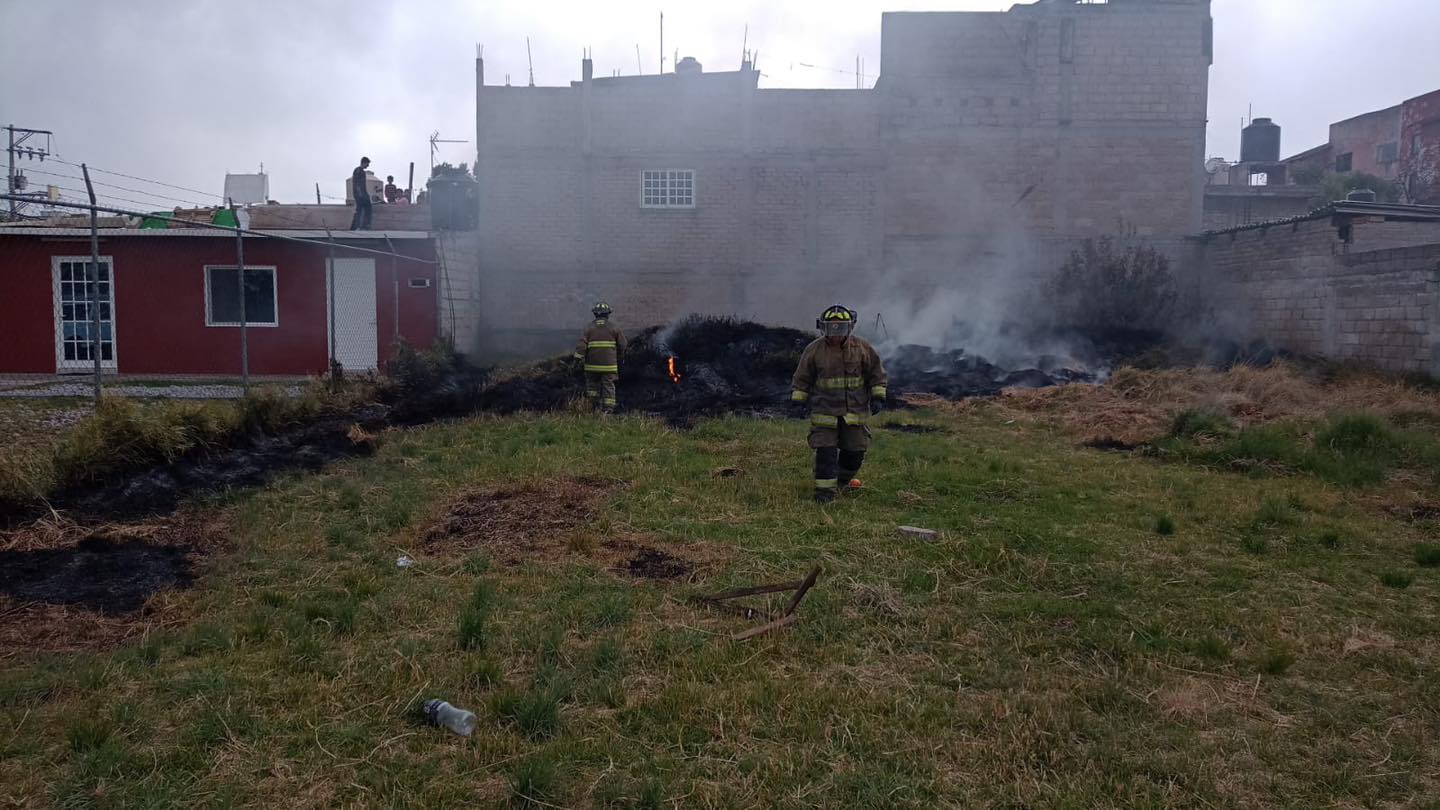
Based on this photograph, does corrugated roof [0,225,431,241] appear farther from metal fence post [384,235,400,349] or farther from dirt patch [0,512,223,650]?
dirt patch [0,512,223,650]

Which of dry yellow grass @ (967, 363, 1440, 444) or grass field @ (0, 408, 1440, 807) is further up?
dry yellow grass @ (967, 363, 1440, 444)

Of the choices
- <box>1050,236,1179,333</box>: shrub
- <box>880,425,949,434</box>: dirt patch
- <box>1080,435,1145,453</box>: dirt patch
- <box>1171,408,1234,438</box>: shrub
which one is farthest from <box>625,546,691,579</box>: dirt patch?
<box>1050,236,1179,333</box>: shrub

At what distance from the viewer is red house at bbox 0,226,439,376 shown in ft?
53.1

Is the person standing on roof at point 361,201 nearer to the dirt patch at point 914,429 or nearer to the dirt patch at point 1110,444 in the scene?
the dirt patch at point 914,429

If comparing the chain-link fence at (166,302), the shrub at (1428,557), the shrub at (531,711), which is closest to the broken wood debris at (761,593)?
the shrub at (531,711)

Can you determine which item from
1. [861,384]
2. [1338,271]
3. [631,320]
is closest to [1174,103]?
[1338,271]

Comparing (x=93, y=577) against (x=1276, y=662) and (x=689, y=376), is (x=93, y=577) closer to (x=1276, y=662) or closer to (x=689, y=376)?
(x=1276, y=662)

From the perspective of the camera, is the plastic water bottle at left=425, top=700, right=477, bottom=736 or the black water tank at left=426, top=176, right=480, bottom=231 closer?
the plastic water bottle at left=425, top=700, right=477, bottom=736

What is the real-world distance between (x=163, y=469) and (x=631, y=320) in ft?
51.3

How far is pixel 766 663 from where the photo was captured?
4.07 m

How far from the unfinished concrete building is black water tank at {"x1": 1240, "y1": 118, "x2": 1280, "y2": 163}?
16180mm

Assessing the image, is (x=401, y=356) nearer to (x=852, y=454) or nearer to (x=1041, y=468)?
(x=852, y=454)

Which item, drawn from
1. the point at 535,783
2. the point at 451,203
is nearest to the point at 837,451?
the point at 535,783

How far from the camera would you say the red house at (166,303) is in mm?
16172
